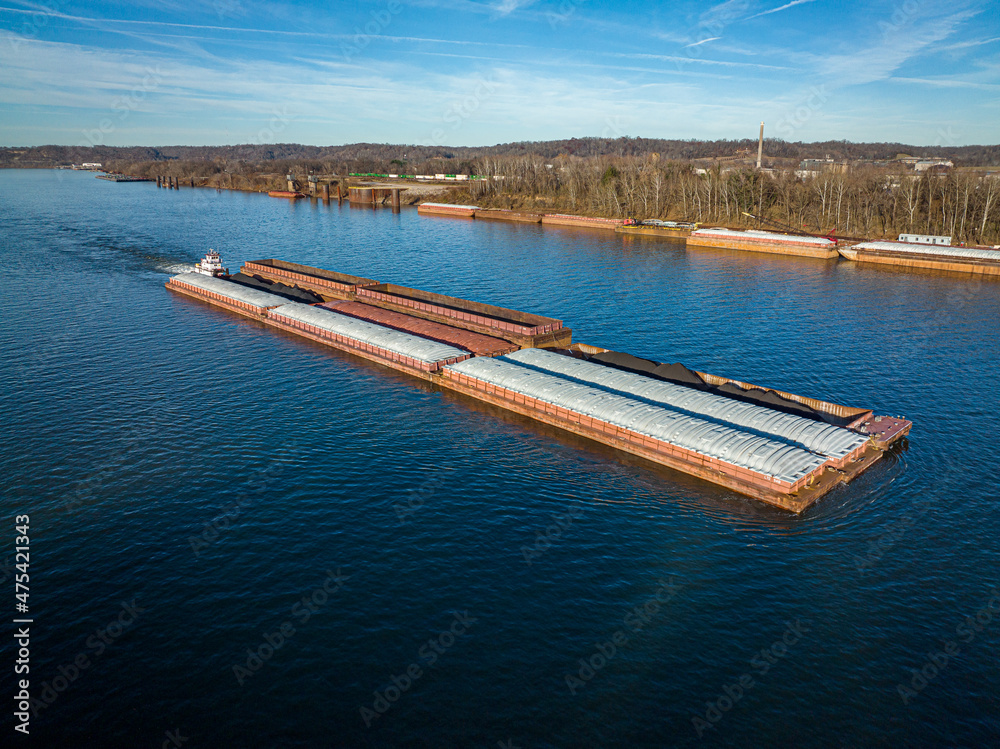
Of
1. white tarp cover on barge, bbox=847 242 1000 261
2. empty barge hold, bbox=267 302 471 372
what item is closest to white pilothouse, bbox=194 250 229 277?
empty barge hold, bbox=267 302 471 372

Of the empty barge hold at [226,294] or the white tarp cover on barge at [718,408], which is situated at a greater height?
the empty barge hold at [226,294]

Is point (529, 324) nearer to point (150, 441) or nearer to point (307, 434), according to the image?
point (307, 434)

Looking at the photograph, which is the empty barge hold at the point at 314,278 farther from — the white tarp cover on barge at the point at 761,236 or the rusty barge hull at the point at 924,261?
the rusty barge hull at the point at 924,261

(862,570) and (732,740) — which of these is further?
(862,570)

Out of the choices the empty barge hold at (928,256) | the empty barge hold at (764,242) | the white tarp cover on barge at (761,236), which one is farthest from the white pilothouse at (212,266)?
the empty barge hold at (928,256)

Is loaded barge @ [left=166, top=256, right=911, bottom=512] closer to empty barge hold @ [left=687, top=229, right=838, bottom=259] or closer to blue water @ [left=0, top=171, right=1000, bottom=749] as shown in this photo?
blue water @ [left=0, top=171, right=1000, bottom=749]

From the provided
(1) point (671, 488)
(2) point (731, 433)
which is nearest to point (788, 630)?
(1) point (671, 488)

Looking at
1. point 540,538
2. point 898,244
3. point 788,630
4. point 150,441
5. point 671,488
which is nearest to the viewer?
point 788,630
